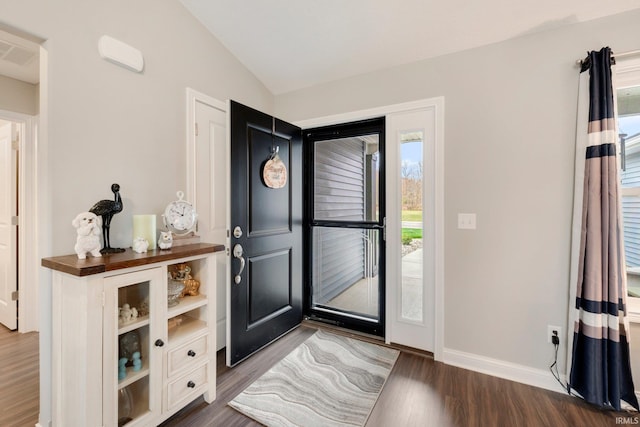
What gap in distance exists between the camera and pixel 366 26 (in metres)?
2.06

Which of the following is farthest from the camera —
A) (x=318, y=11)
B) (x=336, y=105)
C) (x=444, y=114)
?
(x=336, y=105)

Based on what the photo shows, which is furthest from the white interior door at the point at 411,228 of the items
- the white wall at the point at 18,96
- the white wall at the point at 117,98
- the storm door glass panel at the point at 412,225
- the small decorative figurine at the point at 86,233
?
the white wall at the point at 18,96

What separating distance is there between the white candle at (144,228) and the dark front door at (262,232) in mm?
546

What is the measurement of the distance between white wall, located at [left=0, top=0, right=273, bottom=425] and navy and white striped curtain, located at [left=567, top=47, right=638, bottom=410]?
8.84 ft

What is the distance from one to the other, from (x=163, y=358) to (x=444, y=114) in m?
2.51

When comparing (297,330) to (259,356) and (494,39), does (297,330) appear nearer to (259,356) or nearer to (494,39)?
(259,356)

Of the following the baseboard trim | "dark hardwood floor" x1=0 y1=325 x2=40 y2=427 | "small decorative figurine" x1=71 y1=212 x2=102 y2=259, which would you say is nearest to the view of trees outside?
the baseboard trim

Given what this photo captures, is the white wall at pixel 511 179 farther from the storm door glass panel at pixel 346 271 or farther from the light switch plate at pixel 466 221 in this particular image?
the storm door glass panel at pixel 346 271

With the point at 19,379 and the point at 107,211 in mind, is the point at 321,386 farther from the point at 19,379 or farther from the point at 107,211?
the point at 19,379

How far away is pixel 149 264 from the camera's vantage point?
4.77 ft

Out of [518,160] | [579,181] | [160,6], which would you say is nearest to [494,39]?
[518,160]

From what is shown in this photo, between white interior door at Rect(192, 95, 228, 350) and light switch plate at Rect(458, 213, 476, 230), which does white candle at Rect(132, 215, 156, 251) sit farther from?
light switch plate at Rect(458, 213, 476, 230)

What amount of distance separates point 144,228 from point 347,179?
189 cm

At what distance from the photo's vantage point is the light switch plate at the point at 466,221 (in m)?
2.13
